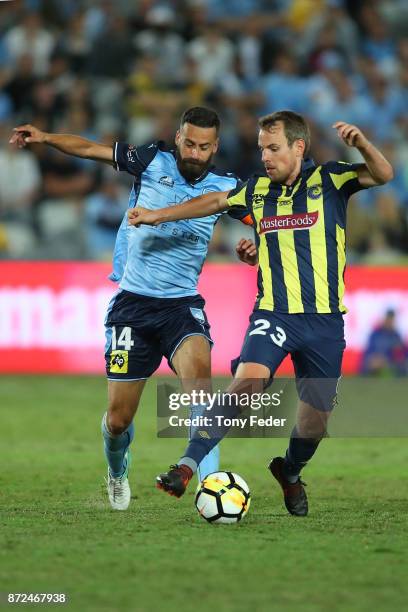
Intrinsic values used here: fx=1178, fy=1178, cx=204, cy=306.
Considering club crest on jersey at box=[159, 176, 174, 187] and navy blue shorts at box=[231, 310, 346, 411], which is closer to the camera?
navy blue shorts at box=[231, 310, 346, 411]

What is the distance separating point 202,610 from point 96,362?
31.5 ft

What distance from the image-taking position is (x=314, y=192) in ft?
20.9

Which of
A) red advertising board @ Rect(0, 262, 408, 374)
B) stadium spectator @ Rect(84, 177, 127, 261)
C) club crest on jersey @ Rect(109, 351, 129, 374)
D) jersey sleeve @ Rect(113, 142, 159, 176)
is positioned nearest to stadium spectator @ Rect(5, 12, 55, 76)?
stadium spectator @ Rect(84, 177, 127, 261)

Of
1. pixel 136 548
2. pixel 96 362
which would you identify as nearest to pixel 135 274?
pixel 136 548

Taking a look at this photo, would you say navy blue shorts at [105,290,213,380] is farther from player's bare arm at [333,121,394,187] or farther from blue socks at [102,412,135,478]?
player's bare arm at [333,121,394,187]

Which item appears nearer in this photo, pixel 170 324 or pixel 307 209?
pixel 307 209

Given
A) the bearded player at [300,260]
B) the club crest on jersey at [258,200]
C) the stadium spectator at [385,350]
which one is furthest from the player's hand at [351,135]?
the stadium spectator at [385,350]

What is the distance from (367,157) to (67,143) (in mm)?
1854

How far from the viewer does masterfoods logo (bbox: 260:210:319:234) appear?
6.35 m

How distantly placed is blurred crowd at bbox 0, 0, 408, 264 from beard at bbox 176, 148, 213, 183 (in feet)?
24.7

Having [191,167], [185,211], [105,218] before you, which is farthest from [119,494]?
[105,218]

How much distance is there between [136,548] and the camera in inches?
215

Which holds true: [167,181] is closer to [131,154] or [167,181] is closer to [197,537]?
[131,154]

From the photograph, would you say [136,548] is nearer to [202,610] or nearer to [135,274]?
[202,610]
